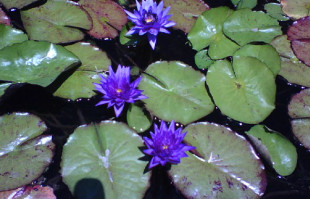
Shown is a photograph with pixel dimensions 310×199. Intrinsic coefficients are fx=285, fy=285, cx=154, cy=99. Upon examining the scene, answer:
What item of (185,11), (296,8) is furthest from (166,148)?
(296,8)

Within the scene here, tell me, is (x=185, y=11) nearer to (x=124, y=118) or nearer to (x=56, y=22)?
(x=56, y=22)

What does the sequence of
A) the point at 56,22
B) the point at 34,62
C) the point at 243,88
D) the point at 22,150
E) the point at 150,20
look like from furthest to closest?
the point at 56,22
the point at 150,20
the point at 243,88
the point at 34,62
the point at 22,150

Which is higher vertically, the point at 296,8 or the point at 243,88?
the point at 296,8

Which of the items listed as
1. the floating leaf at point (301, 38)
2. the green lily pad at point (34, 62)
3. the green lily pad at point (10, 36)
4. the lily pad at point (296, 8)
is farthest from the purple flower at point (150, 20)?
the lily pad at point (296, 8)

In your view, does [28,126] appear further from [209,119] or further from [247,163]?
[247,163]

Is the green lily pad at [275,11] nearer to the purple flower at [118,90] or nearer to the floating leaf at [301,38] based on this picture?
the floating leaf at [301,38]

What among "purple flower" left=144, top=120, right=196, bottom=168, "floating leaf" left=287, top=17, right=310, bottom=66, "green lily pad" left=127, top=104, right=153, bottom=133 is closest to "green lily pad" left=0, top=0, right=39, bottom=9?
"green lily pad" left=127, top=104, right=153, bottom=133

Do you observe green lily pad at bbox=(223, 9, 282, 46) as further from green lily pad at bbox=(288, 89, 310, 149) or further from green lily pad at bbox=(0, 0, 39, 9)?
green lily pad at bbox=(0, 0, 39, 9)
